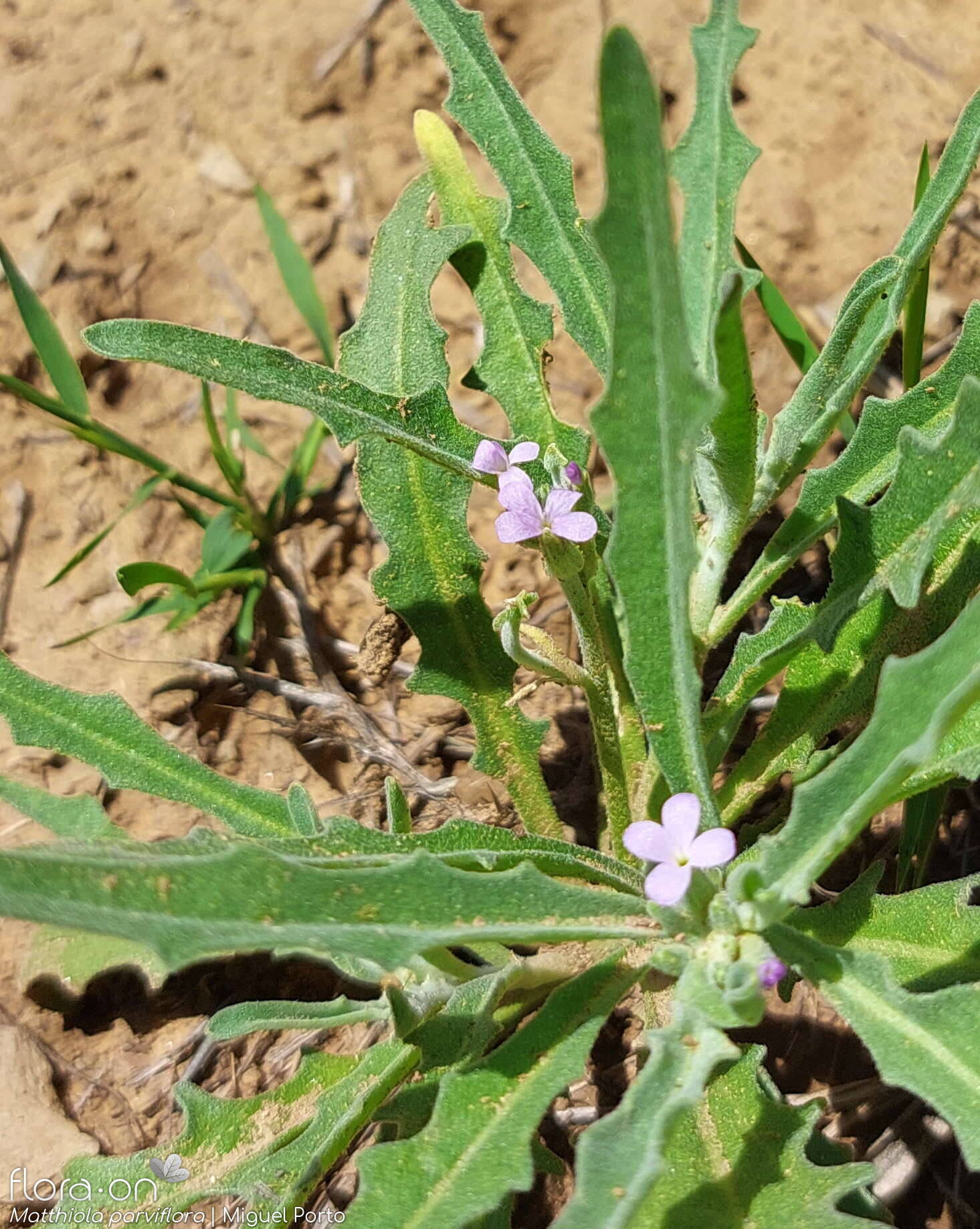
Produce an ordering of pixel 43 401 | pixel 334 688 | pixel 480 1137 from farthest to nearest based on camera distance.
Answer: pixel 334 688 < pixel 43 401 < pixel 480 1137

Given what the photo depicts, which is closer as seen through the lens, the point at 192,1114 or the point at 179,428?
the point at 192,1114

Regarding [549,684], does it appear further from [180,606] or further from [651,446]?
[651,446]

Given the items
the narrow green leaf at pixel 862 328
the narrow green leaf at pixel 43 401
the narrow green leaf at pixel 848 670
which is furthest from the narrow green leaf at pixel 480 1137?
the narrow green leaf at pixel 43 401

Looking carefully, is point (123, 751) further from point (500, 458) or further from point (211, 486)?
point (211, 486)

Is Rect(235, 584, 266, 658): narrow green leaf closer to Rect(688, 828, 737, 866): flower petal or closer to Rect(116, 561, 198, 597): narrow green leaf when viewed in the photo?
Rect(116, 561, 198, 597): narrow green leaf

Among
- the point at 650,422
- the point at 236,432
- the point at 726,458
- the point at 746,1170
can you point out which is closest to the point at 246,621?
the point at 236,432

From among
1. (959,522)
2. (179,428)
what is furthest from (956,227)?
(179,428)

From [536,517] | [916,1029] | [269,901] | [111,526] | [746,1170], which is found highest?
[111,526]
